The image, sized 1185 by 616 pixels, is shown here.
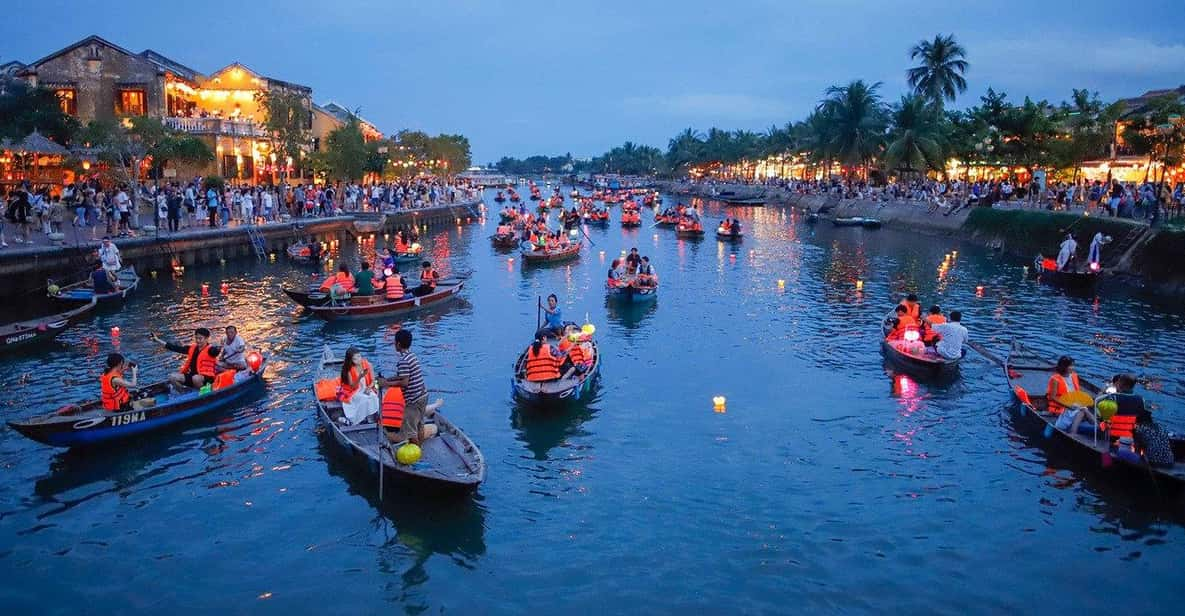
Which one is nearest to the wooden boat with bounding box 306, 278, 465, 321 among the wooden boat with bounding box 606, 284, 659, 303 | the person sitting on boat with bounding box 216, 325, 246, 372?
the wooden boat with bounding box 606, 284, 659, 303

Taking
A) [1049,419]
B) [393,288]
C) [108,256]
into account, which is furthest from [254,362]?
[1049,419]

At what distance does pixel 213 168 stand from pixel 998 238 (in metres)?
47.3

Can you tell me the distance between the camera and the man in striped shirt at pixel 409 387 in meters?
12.8

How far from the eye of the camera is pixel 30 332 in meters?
21.0

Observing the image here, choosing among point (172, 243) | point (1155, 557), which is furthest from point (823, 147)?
point (1155, 557)

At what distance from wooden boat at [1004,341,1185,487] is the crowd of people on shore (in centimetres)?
3125

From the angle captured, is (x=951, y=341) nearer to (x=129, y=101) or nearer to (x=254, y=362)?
(x=254, y=362)

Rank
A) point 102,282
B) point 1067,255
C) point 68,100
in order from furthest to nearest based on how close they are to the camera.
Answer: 1. point 68,100
2. point 1067,255
3. point 102,282

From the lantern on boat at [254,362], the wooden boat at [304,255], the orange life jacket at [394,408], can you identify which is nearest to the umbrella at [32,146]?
the wooden boat at [304,255]

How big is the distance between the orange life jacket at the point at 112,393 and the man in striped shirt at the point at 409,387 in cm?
522

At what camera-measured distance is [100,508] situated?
12766 millimetres

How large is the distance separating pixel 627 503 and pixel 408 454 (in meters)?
3.41

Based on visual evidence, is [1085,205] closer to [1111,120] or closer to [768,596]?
[1111,120]

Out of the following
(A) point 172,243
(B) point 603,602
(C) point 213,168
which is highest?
(C) point 213,168
